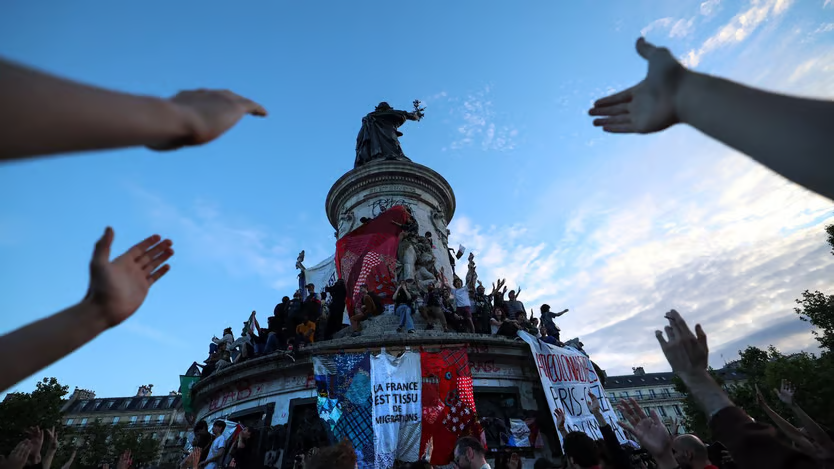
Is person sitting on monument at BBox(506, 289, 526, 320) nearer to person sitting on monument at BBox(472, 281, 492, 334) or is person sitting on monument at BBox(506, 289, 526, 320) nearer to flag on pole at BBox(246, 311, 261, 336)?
person sitting on monument at BBox(472, 281, 492, 334)

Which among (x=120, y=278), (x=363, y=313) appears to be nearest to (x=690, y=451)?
(x=120, y=278)

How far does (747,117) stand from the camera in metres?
1.39

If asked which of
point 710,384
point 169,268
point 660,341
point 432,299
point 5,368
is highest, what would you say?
point 432,299

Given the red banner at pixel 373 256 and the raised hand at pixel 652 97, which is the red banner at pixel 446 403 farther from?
the raised hand at pixel 652 97

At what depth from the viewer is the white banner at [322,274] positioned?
17.1 meters

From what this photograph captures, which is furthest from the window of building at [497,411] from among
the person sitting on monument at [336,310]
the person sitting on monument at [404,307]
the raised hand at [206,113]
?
the raised hand at [206,113]

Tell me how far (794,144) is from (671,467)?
293cm

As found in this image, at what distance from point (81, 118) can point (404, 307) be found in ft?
34.8

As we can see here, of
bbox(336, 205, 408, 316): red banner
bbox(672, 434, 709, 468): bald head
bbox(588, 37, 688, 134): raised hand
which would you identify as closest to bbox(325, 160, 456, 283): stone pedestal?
bbox(336, 205, 408, 316): red banner

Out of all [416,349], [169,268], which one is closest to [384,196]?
[416,349]

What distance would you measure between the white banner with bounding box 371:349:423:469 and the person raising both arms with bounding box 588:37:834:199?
8.21m

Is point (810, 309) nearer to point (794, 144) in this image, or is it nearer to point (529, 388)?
point (529, 388)

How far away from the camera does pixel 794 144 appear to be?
1.29m

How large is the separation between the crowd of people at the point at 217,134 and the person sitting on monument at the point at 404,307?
339 inches
